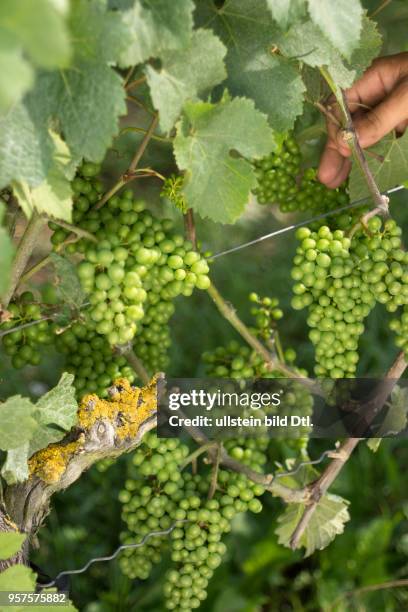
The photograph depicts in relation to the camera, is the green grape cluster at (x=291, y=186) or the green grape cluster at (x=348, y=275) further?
the green grape cluster at (x=291, y=186)

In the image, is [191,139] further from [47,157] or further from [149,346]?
[149,346]

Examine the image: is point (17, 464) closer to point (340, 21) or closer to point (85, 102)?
point (85, 102)

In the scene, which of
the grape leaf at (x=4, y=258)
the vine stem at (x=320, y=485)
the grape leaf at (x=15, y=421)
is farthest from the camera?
the vine stem at (x=320, y=485)

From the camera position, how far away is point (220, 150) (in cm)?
103

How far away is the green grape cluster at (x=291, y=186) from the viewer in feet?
5.23

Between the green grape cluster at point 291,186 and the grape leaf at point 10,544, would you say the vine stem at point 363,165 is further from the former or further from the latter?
the grape leaf at point 10,544

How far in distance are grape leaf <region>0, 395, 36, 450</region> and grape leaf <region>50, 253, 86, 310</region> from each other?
0.73 feet

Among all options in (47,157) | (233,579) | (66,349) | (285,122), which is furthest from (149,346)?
(233,579)

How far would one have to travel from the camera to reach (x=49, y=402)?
117 centimetres

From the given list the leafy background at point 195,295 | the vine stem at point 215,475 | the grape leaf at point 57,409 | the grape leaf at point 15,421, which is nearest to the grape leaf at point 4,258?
the leafy background at point 195,295

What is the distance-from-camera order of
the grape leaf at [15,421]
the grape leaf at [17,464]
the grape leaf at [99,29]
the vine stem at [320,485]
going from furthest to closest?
the vine stem at [320,485], the grape leaf at [17,464], the grape leaf at [15,421], the grape leaf at [99,29]

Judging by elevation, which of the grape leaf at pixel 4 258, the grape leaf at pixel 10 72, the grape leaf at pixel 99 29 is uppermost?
the grape leaf at pixel 10 72

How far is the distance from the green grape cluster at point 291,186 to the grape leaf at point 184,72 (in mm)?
615

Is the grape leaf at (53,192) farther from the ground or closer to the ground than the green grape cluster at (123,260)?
farther from the ground
